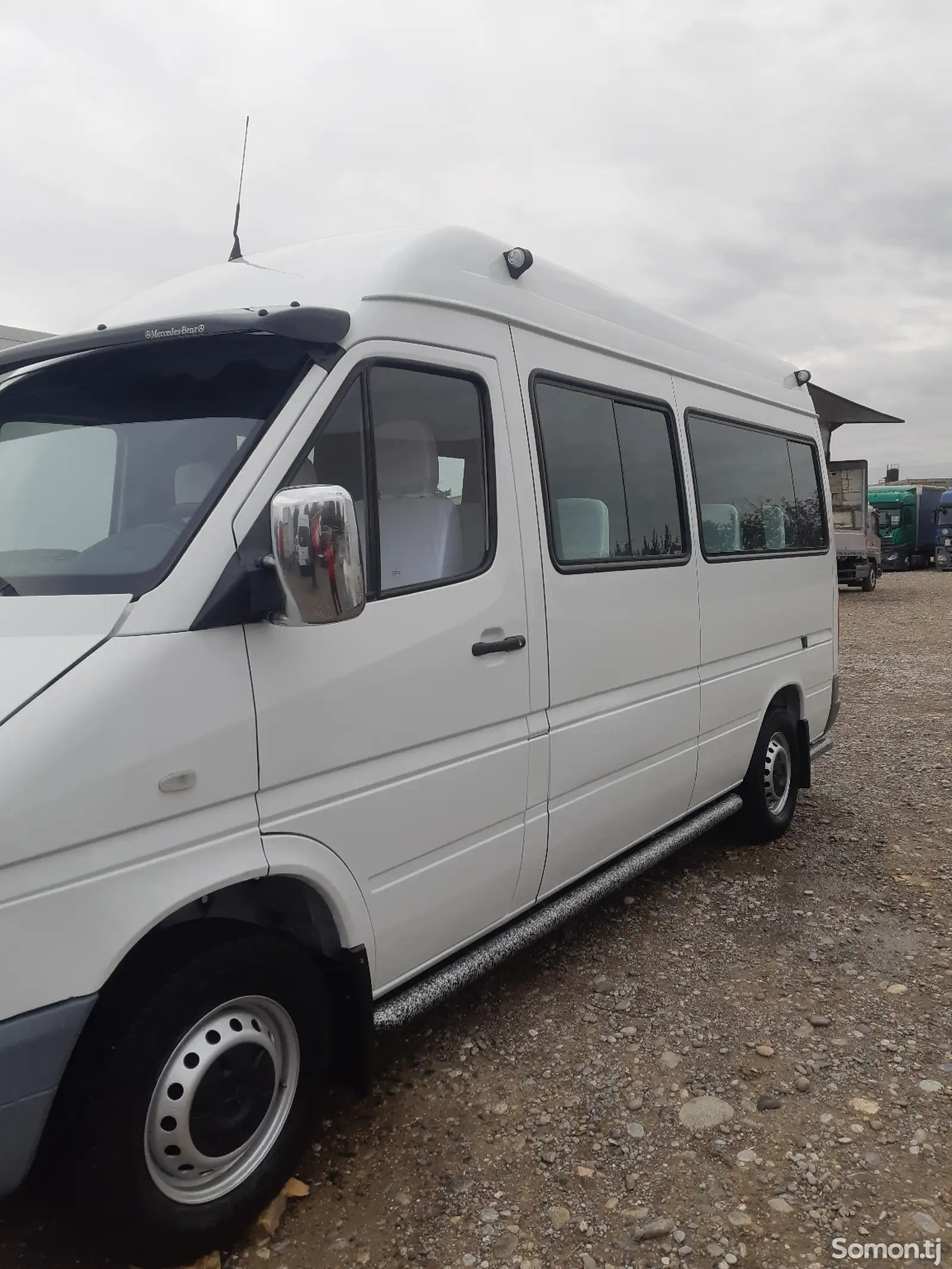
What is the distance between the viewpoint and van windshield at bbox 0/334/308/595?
8.00ft

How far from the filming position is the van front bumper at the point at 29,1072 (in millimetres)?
2014

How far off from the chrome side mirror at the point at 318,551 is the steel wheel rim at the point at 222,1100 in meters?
1.05

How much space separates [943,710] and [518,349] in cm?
775

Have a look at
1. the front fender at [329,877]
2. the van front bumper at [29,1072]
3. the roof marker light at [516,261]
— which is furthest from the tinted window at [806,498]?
the van front bumper at [29,1072]

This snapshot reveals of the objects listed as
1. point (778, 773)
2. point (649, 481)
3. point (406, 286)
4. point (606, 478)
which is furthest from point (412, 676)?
point (778, 773)

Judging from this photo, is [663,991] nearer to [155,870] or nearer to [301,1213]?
[301,1213]

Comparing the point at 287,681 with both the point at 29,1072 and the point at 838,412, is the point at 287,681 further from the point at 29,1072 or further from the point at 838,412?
the point at 838,412

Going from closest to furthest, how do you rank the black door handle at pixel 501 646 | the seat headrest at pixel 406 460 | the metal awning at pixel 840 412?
the seat headrest at pixel 406 460
the black door handle at pixel 501 646
the metal awning at pixel 840 412

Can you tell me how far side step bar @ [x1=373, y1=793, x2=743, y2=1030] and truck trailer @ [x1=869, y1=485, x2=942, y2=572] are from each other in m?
32.9

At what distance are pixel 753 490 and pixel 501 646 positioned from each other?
8.87 ft

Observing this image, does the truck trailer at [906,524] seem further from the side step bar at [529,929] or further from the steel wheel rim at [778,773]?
the side step bar at [529,929]

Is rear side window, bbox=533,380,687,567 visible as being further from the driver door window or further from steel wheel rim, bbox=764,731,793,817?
steel wheel rim, bbox=764,731,793,817

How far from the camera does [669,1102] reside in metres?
3.25

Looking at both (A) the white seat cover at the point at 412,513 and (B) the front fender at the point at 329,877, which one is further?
(A) the white seat cover at the point at 412,513
